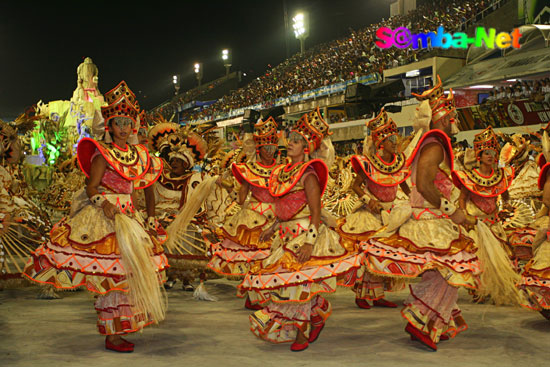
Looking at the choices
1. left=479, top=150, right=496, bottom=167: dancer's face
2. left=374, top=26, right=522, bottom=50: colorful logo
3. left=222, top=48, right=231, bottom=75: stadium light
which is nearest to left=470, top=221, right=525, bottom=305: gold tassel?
left=479, top=150, right=496, bottom=167: dancer's face

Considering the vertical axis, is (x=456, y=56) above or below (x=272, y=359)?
above

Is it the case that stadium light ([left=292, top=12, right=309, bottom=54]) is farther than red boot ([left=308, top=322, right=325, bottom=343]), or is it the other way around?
stadium light ([left=292, top=12, right=309, bottom=54])

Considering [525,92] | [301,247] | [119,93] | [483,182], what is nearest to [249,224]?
[301,247]

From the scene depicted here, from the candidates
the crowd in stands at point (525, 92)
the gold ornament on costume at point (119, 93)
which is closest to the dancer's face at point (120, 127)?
the gold ornament on costume at point (119, 93)

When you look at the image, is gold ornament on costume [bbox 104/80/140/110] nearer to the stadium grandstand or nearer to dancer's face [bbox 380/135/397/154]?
dancer's face [bbox 380/135/397/154]

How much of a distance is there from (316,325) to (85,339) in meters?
2.11

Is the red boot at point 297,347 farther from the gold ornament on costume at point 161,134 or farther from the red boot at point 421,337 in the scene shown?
the gold ornament on costume at point 161,134

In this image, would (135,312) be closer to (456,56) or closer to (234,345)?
(234,345)

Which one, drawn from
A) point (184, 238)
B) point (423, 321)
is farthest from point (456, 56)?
point (423, 321)

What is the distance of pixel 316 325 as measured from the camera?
5.51 metres

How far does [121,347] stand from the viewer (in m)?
5.25

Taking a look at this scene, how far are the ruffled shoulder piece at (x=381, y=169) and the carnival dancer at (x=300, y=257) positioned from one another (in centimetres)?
142

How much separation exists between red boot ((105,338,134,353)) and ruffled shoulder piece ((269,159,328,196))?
1780 mm

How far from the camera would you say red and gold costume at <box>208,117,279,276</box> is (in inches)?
285
